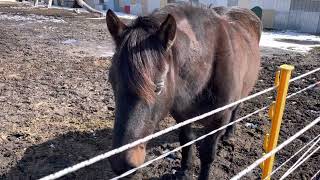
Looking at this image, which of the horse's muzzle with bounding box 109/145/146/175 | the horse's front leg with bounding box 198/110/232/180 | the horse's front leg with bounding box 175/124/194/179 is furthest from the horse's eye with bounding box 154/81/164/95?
the horse's front leg with bounding box 175/124/194/179

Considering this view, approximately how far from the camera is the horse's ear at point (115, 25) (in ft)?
7.53

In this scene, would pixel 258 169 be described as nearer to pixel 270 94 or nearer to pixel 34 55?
pixel 270 94

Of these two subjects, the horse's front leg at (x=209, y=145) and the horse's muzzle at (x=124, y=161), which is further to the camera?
the horse's front leg at (x=209, y=145)

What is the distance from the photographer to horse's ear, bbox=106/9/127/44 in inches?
90.4

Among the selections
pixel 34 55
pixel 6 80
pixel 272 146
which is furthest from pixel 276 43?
pixel 272 146

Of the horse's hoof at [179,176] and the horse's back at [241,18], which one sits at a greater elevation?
the horse's back at [241,18]

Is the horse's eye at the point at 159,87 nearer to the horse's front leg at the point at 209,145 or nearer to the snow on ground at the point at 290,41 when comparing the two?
the horse's front leg at the point at 209,145

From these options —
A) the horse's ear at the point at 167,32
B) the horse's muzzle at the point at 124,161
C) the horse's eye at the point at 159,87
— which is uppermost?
the horse's ear at the point at 167,32

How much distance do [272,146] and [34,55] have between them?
710 cm

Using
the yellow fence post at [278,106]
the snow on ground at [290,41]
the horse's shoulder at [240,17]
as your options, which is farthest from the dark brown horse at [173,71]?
the snow on ground at [290,41]

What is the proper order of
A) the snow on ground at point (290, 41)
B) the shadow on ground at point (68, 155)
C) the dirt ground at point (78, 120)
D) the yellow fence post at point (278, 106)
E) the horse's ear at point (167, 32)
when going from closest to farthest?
the horse's ear at point (167, 32) → the yellow fence post at point (278, 106) → the shadow on ground at point (68, 155) → the dirt ground at point (78, 120) → the snow on ground at point (290, 41)

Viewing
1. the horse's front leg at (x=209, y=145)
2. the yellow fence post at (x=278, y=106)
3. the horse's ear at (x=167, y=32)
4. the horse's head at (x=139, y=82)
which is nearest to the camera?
the horse's head at (x=139, y=82)

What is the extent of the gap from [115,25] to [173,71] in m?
0.53

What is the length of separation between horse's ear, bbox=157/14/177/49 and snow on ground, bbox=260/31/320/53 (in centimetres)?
882
